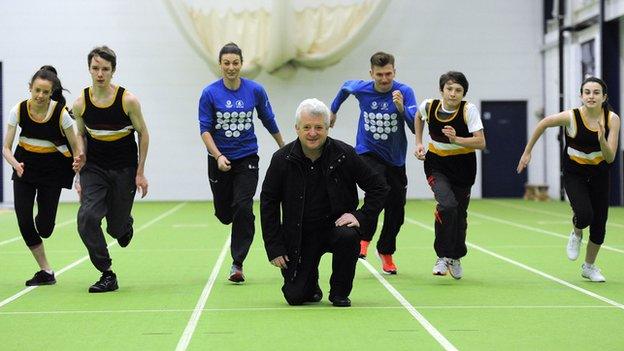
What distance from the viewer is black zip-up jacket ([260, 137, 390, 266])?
7.39 m

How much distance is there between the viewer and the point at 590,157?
8891mm

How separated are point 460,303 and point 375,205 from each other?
0.96m

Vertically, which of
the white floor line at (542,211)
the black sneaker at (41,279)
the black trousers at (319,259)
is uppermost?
the black trousers at (319,259)

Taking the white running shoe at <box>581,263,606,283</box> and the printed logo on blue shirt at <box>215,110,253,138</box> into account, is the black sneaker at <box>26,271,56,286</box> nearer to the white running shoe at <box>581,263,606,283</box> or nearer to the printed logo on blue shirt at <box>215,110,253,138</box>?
the printed logo on blue shirt at <box>215,110,253,138</box>

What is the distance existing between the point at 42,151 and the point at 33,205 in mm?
436

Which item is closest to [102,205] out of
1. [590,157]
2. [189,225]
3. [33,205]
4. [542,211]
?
[33,205]

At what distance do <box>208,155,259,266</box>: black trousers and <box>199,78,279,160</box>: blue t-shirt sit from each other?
11 centimetres

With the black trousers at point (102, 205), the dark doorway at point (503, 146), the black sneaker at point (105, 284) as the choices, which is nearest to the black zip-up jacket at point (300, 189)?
the black trousers at point (102, 205)

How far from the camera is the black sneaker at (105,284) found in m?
8.55

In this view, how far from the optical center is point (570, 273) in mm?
9680

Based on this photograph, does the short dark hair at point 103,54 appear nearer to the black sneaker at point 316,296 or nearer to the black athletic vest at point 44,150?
the black athletic vest at point 44,150

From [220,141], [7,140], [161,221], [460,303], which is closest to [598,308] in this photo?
[460,303]

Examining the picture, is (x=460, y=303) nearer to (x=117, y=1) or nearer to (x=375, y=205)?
(x=375, y=205)

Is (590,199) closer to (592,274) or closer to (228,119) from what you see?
(592,274)
